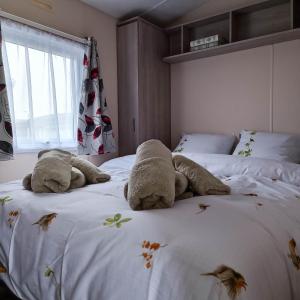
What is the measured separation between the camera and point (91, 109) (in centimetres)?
262

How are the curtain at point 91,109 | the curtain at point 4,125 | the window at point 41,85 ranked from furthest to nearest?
the curtain at point 91,109
the window at point 41,85
the curtain at point 4,125

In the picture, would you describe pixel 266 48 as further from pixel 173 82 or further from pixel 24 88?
pixel 24 88

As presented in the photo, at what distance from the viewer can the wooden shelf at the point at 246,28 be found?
2322 mm

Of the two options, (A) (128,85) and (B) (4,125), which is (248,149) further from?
(B) (4,125)

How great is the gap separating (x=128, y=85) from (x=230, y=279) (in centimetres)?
251

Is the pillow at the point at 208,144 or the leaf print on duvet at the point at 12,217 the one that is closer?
the leaf print on duvet at the point at 12,217

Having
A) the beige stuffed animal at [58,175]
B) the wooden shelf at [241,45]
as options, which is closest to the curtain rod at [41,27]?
the wooden shelf at [241,45]

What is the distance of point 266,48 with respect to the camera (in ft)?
8.28

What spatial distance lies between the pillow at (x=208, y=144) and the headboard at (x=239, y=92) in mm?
197

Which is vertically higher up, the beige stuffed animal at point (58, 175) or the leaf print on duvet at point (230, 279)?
the beige stuffed animal at point (58, 175)

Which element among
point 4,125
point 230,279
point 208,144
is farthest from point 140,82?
point 230,279

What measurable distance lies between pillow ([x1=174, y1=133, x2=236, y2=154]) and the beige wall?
0.86 metres

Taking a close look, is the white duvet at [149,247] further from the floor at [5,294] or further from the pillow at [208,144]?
the pillow at [208,144]

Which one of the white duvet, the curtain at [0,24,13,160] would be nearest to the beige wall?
the curtain at [0,24,13,160]
